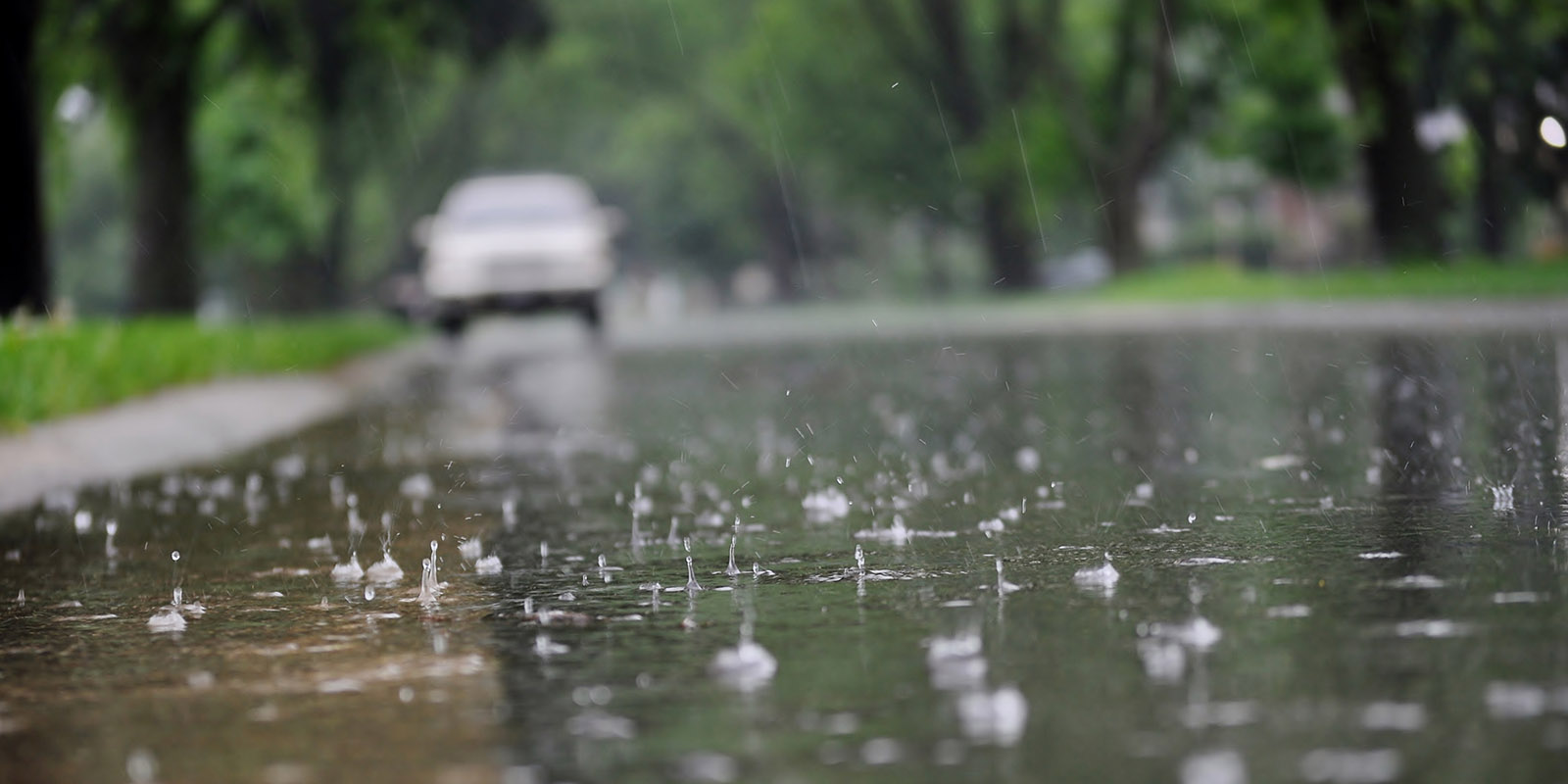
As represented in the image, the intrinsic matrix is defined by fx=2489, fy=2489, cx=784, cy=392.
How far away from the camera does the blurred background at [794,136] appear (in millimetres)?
29281

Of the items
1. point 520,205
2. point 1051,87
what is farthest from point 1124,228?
point 520,205

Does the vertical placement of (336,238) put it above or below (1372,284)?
above

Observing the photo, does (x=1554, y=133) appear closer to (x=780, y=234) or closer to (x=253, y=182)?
(x=253, y=182)

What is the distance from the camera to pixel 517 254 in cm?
3288

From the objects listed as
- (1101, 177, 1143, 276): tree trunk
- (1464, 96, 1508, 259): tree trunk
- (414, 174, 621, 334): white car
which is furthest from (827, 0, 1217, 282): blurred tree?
(414, 174, 621, 334): white car

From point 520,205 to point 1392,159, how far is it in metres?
12.2

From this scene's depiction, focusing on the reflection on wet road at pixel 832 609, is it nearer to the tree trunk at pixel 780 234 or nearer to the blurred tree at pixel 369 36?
the blurred tree at pixel 369 36

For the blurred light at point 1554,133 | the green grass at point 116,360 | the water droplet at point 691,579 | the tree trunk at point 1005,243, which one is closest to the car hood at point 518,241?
the green grass at point 116,360

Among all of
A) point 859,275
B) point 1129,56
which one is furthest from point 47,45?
point 859,275

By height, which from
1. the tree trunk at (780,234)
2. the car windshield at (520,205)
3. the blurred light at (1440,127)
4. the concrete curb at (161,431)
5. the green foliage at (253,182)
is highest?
the tree trunk at (780,234)

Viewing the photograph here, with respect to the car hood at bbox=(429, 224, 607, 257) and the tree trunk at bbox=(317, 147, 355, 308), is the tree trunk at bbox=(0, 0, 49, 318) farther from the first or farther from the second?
the tree trunk at bbox=(317, 147, 355, 308)

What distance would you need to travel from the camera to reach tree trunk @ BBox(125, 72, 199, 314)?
29312 mm

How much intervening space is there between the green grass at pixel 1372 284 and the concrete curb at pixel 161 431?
1310cm

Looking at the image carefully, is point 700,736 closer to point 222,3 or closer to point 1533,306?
point 1533,306
